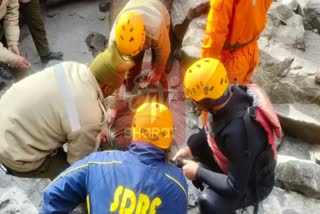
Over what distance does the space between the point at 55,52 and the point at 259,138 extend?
412 cm

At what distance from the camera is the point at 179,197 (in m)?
2.50

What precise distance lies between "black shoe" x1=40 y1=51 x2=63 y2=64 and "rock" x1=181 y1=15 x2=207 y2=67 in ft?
5.89

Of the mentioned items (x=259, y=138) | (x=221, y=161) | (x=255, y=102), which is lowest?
(x=221, y=161)

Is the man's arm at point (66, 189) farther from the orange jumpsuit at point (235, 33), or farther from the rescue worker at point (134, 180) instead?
the orange jumpsuit at point (235, 33)

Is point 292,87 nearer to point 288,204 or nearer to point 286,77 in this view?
point 286,77

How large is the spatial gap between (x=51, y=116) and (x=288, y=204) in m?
2.34

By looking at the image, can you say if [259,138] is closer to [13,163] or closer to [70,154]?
[70,154]

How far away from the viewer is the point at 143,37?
3.73m

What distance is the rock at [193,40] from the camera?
508cm

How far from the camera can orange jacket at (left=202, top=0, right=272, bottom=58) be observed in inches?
141

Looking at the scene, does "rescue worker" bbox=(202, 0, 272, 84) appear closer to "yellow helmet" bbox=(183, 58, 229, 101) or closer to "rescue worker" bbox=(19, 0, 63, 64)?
"yellow helmet" bbox=(183, 58, 229, 101)

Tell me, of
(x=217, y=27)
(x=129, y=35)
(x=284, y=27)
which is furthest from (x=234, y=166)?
(x=284, y=27)

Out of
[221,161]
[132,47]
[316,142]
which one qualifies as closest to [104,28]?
[132,47]

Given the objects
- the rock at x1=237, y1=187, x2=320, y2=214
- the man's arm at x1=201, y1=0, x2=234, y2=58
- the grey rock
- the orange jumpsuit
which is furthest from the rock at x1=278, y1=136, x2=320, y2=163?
the man's arm at x1=201, y1=0, x2=234, y2=58
